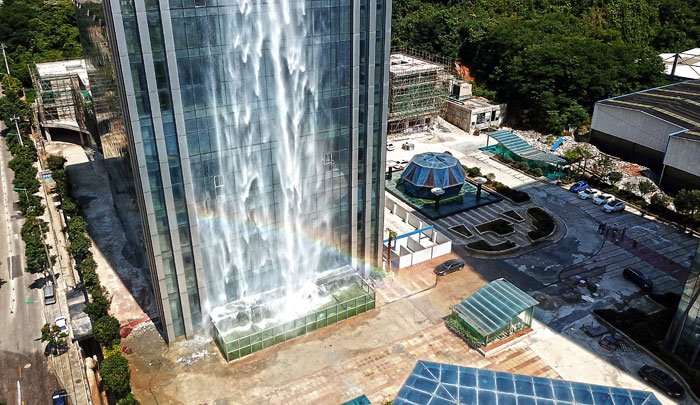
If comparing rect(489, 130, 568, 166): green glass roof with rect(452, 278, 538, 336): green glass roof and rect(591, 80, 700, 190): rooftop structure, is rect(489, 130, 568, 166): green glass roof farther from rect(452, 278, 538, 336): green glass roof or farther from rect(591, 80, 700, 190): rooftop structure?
rect(452, 278, 538, 336): green glass roof

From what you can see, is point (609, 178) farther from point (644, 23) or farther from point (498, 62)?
point (644, 23)

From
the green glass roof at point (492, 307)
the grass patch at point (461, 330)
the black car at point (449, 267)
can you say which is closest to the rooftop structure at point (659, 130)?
the black car at point (449, 267)

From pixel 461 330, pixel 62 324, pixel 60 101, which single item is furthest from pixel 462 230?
pixel 60 101

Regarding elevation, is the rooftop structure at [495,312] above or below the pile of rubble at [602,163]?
above

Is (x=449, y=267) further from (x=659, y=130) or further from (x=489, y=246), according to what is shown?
(x=659, y=130)

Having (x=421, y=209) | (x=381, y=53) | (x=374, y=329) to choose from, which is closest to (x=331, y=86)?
(x=381, y=53)

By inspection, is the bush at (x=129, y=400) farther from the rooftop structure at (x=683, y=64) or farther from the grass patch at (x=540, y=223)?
the rooftop structure at (x=683, y=64)
